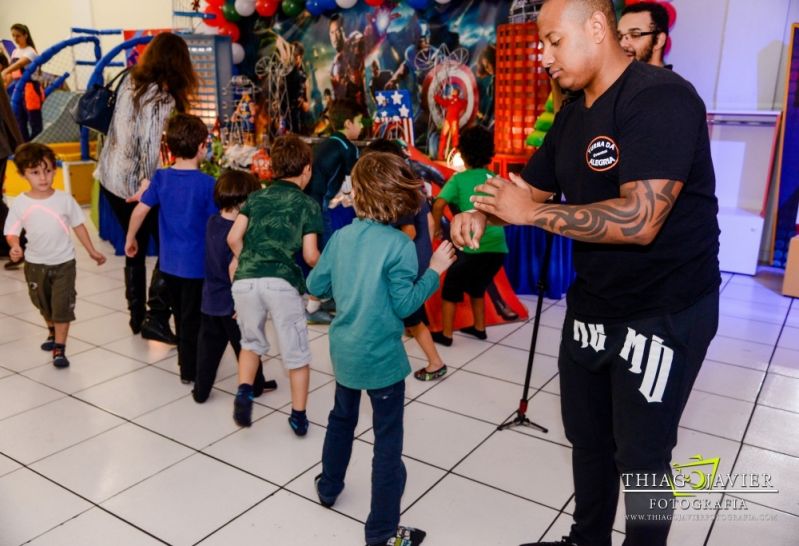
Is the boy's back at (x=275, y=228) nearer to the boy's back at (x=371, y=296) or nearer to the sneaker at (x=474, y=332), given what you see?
the boy's back at (x=371, y=296)

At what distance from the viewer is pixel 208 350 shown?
9.45 feet

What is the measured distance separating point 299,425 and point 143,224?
1.54m

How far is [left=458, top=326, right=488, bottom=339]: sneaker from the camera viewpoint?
381 cm

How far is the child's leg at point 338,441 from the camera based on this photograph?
1986mm

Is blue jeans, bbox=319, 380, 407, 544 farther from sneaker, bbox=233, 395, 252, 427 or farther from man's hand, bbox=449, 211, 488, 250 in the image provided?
sneaker, bbox=233, 395, 252, 427

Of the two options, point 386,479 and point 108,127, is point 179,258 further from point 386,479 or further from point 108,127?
point 386,479

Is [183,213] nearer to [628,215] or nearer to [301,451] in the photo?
[301,451]

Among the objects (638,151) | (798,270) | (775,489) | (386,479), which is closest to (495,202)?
(638,151)

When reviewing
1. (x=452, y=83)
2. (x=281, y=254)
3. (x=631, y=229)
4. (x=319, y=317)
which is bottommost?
(x=319, y=317)

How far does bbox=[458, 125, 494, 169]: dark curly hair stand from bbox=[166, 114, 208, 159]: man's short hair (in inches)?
53.5

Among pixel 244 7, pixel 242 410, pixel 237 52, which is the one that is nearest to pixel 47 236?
pixel 242 410

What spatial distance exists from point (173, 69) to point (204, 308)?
135cm

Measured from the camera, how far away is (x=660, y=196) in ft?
4.18

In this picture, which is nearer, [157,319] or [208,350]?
[208,350]
